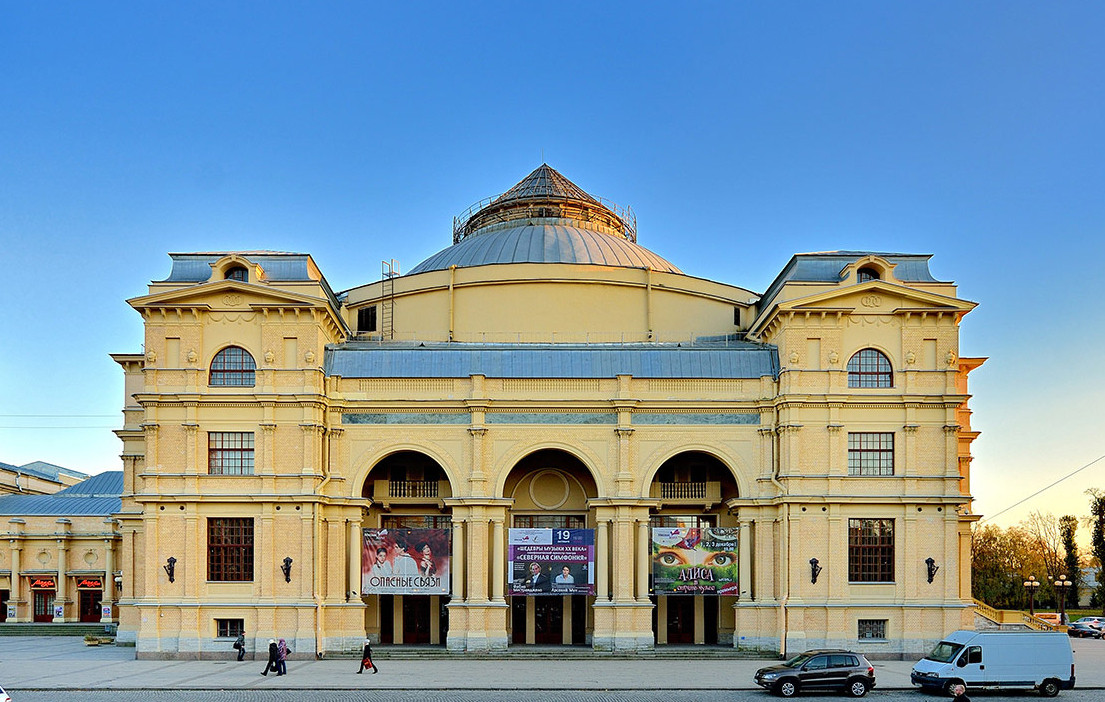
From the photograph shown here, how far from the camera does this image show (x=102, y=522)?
7119 centimetres

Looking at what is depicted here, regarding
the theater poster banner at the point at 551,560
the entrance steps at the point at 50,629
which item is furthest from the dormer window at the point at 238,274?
the entrance steps at the point at 50,629

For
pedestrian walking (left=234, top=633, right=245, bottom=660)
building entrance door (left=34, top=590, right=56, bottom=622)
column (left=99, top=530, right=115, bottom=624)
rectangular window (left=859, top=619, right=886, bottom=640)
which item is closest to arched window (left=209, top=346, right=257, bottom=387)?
pedestrian walking (left=234, top=633, right=245, bottom=660)

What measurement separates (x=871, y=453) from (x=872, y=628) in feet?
23.4

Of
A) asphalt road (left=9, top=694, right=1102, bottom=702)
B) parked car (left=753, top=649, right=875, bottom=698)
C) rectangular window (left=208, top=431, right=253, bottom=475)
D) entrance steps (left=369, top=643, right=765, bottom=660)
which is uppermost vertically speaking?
rectangular window (left=208, top=431, right=253, bottom=475)

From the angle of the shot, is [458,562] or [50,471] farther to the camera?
[50,471]

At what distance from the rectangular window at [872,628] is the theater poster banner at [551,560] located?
36.6 ft

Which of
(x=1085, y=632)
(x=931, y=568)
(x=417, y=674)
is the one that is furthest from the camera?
(x=1085, y=632)

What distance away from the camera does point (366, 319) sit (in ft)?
181

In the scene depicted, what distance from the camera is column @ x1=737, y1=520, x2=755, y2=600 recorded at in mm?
43688

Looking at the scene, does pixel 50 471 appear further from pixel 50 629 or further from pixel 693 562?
pixel 693 562

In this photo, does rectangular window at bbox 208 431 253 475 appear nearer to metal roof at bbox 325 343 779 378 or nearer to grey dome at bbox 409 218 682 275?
metal roof at bbox 325 343 779 378

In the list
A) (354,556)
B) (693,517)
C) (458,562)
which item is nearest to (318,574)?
(354,556)

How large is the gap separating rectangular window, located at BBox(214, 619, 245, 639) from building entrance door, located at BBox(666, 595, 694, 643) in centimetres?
1842

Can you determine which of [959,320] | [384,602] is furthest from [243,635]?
[959,320]
